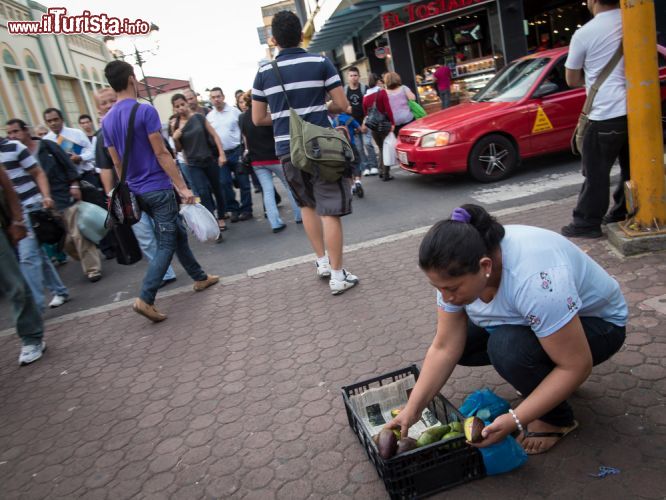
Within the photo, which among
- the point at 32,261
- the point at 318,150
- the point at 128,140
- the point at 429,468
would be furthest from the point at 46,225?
the point at 429,468

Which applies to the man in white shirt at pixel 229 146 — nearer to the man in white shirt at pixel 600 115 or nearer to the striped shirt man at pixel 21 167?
the striped shirt man at pixel 21 167

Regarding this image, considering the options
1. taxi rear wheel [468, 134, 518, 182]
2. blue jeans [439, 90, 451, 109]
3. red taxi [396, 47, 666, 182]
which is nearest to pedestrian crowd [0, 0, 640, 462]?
red taxi [396, 47, 666, 182]

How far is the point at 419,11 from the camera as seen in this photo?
49.3 ft

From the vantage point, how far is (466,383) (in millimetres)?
2861

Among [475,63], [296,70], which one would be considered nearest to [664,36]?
[475,63]

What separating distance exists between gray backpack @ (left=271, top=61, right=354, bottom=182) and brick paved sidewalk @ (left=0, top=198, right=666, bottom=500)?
1.03 meters

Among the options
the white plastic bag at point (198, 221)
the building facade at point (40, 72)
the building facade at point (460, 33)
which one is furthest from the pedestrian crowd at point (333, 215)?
the building facade at point (40, 72)

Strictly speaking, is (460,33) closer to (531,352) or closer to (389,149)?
(389,149)

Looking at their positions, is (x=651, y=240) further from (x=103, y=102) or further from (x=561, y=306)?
(x=103, y=102)

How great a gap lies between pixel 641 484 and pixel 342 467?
3.96 feet

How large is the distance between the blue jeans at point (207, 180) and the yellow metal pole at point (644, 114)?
5005 mm

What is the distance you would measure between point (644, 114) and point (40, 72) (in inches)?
762

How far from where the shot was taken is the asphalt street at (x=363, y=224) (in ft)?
18.8

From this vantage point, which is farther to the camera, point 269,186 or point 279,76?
point 269,186
